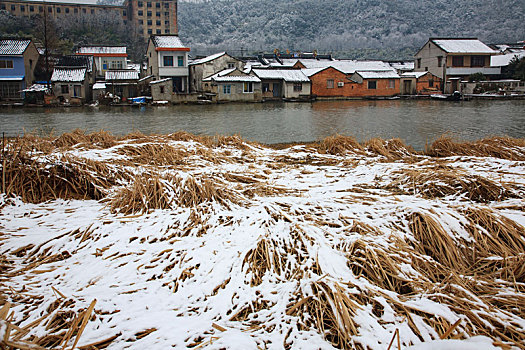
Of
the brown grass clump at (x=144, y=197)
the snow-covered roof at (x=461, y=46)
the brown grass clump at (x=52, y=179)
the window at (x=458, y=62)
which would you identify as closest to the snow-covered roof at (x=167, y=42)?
the snow-covered roof at (x=461, y=46)

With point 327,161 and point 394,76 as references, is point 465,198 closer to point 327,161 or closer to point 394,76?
point 327,161

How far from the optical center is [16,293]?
1.30 metres

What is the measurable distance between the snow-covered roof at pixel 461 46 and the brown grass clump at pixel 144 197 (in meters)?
39.4

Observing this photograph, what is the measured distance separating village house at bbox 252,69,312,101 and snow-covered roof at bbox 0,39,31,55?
17.7 meters

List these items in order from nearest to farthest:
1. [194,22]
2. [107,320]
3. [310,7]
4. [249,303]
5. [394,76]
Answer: [107,320], [249,303], [394,76], [194,22], [310,7]

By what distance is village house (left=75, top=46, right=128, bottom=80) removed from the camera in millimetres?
32719

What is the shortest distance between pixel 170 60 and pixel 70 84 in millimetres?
7993

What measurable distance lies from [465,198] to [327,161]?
143 centimetres

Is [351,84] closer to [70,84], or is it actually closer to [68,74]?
[70,84]

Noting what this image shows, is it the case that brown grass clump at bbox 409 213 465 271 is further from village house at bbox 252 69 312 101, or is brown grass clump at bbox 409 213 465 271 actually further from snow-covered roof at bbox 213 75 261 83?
village house at bbox 252 69 312 101

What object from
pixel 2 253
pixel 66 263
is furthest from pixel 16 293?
pixel 2 253

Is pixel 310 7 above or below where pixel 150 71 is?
above

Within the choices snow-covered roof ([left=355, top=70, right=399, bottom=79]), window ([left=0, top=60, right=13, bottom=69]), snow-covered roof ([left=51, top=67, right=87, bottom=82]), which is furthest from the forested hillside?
snow-covered roof ([left=51, top=67, right=87, bottom=82])

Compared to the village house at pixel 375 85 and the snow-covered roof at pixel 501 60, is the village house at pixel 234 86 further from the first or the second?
the snow-covered roof at pixel 501 60
